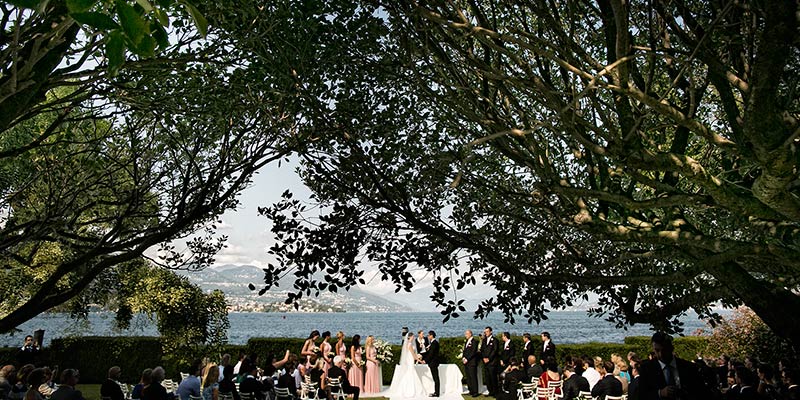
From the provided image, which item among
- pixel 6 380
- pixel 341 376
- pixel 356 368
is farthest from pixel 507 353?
pixel 6 380

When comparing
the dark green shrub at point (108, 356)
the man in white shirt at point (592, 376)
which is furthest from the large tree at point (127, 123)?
the dark green shrub at point (108, 356)

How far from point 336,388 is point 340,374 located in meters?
0.36

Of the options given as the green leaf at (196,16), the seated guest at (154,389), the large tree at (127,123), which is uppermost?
the large tree at (127,123)

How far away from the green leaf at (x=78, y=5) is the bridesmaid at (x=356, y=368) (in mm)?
16860

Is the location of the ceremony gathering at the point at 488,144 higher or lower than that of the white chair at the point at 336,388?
higher

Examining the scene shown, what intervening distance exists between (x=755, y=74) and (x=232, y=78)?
18.4 ft

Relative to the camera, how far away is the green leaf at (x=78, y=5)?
1.53 meters

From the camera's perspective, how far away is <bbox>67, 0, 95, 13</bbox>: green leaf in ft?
5.00

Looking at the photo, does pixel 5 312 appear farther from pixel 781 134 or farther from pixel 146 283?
pixel 781 134

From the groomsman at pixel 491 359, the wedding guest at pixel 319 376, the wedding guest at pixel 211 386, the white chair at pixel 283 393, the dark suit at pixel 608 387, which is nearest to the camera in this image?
the wedding guest at pixel 211 386

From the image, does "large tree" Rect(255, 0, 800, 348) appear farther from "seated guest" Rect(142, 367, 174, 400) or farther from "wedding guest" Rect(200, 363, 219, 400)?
"wedding guest" Rect(200, 363, 219, 400)

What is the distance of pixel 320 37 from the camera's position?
6.56 m

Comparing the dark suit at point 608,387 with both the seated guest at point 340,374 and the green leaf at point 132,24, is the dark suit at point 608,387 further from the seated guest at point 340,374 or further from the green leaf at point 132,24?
the green leaf at point 132,24

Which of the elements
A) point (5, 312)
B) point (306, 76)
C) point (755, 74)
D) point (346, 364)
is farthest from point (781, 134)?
point (5, 312)
